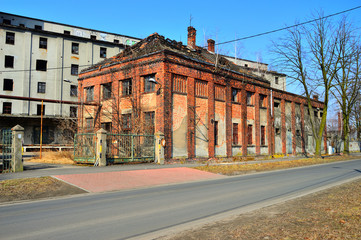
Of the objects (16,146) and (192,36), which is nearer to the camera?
(16,146)

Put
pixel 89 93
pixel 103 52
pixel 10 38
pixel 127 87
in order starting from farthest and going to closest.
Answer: pixel 103 52, pixel 10 38, pixel 89 93, pixel 127 87

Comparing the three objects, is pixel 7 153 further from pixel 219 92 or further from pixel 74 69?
pixel 74 69

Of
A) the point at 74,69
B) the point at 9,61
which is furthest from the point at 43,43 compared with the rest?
the point at 74,69

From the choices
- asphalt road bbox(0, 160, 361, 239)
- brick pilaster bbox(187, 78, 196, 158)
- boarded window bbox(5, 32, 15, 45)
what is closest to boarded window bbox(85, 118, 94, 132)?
brick pilaster bbox(187, 78, 196, 158)

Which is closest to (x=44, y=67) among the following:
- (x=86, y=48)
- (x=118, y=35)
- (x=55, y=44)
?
(x=55, y=44)

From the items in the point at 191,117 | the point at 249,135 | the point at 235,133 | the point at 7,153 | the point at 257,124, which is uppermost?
the point at 191,117

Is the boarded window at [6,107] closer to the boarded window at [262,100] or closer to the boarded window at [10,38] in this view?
the boarded window at [10,38]

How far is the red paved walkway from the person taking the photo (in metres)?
11.5

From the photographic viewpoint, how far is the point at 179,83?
22.0 meters

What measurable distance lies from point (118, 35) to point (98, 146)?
139 ft

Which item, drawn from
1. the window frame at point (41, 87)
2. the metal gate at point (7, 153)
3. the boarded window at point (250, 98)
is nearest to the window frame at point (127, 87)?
the metal gate at point (7, 153)

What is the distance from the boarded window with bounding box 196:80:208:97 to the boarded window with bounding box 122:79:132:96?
5.44 meters

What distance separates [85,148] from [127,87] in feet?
22.7

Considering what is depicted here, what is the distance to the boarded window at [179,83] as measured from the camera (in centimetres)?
2169
